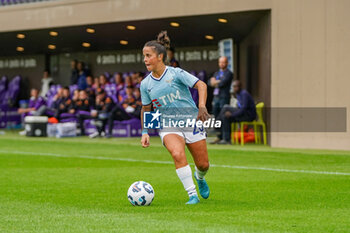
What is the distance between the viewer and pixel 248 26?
21484 millimetres

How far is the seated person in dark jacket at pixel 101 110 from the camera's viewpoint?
22.7 meters

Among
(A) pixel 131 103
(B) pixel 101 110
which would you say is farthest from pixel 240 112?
(B) pixel 101 110

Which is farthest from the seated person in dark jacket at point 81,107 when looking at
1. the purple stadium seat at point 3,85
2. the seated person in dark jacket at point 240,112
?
the purple stadium seat at point 3,85

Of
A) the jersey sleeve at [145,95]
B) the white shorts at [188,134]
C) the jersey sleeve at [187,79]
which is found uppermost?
the jersey sleeve at [187,79]

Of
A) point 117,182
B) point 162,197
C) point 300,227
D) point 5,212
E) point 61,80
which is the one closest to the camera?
point 300,227

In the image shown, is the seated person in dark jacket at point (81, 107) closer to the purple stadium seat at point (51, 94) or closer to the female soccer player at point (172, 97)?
the purple stadium seat at point (51, 94)

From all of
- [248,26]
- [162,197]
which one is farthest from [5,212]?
[248,26]

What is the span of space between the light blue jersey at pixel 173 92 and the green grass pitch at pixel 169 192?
1.09 m

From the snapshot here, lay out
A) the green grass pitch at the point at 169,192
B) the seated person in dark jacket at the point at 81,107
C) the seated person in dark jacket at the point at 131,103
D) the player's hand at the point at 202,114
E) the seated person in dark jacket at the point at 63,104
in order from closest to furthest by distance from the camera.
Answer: the green grass pitch at the point at 169,192 < the player's hand at the point at 202,114 < the seated person in dark jacket at the point at 131,103 < the seated person in dark jacket at the point at 81,107 < the seated person in dark jacket at the point at 63,104

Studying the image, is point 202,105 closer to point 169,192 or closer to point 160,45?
point 160,45

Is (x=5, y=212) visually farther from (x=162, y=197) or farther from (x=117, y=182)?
(x=117, y=182)

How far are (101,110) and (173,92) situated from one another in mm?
14633

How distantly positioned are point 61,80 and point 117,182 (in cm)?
2018

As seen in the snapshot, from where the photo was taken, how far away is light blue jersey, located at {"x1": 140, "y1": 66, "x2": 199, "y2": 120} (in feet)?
28.1
